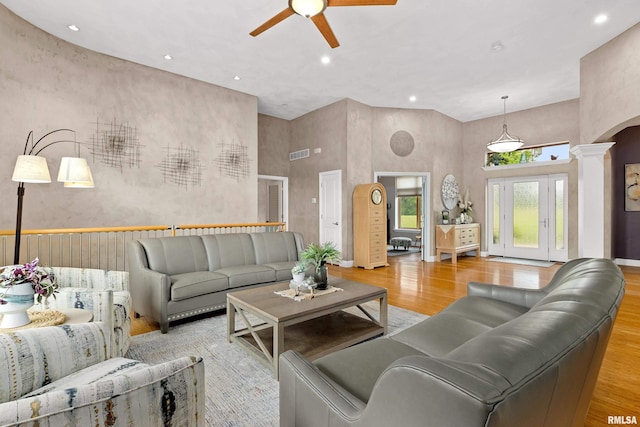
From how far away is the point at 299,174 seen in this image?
7668 millimetres

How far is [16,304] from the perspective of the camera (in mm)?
1726

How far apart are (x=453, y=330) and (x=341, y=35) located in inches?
151

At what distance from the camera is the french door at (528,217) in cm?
685

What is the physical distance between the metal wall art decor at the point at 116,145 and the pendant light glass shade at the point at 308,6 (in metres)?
3.48

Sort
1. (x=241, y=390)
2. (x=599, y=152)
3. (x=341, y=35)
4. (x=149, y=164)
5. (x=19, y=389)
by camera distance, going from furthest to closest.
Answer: (x=149, y=164)
(x=599, y=152)
(x=341, y=35)
(x=241, y=390)
(x=19, y=389)

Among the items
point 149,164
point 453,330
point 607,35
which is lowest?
point 453,330

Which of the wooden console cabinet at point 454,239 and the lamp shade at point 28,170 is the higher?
the lamp shade at point 28,170

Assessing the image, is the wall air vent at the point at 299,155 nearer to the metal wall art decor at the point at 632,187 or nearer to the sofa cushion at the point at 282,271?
the sofa cushion at the point at 282,271

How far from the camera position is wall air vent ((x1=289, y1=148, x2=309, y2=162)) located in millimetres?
7441

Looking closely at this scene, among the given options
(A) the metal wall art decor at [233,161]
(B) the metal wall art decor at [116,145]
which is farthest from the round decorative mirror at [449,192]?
(B) the metal wall art decor at [116,145]

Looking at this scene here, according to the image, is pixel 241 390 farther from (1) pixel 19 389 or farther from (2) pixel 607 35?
(2) pixel 607 35

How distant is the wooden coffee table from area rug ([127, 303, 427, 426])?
116 millimetres

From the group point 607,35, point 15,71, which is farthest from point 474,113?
point 15,71

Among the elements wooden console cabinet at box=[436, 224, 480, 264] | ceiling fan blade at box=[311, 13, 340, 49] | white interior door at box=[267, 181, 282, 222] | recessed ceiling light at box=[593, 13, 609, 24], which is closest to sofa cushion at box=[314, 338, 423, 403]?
ceiling fan blade at box=[311, 13, 340, 49]
